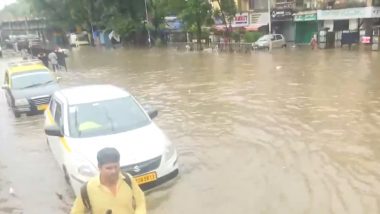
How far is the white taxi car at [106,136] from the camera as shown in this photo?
21.9ft

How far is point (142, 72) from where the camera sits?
84.0 ft

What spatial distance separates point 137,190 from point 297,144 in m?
6.33

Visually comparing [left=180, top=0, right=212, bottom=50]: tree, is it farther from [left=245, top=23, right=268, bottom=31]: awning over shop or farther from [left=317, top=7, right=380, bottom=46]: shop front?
[left=317, top=7, right=380, bottom=46]: shop front

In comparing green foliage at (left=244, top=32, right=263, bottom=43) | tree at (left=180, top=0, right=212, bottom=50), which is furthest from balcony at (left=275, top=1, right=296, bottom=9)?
tree at (left=180, top=0, right=212, bottom=50)

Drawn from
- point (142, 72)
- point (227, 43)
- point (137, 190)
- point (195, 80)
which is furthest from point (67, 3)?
point (137, 190)

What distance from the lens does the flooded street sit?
686 cm

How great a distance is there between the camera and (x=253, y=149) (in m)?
9.27

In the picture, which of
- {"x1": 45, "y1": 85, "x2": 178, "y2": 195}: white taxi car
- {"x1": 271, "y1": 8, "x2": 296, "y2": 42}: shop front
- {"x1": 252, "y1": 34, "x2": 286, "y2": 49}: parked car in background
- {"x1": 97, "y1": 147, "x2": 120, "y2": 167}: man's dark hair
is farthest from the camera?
{"x1": 271, "y1": 8, "x2": 296, "y2": 42}: shop front

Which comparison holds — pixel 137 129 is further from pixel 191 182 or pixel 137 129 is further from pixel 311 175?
pixel 311 175

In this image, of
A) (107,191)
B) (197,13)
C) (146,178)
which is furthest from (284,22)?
(107,191)

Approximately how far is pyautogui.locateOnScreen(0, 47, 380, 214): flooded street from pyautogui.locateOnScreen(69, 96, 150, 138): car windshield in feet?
3.65

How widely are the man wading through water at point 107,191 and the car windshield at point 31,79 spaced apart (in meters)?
12.0

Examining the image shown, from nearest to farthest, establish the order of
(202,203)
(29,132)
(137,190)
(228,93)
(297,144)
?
(137,190) < (202,203) < (297,144) < (29,132) < (228,93)

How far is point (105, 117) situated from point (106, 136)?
580 millimetres
